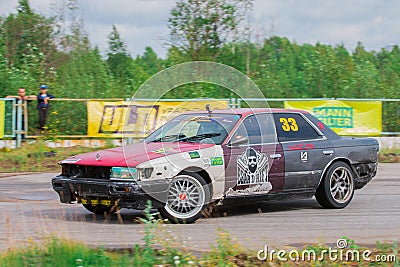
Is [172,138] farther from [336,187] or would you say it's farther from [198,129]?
[336,187]

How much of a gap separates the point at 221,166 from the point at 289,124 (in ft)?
5.51

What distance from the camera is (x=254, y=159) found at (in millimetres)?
9938

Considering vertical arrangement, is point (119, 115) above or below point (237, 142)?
above

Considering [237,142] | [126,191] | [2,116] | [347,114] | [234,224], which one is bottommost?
[234,224]

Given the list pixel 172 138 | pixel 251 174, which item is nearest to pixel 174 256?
pixel 251 174

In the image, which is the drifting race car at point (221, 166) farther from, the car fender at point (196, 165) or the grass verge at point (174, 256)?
the grass verge at point (174, 256)

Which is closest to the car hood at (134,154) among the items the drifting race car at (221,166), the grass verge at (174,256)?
the drifting race car at (221,166)

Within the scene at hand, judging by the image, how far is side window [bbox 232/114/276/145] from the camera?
10.1m

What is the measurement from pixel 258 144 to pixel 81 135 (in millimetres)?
11704

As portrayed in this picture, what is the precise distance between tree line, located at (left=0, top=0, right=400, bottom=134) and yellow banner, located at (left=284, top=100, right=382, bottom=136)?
0.88 m

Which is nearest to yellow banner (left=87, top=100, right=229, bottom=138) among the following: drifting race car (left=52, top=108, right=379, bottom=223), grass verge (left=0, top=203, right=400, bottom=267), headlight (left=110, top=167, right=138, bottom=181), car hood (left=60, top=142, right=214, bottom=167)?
drifting race car (left=52, top=108, right=379, bottom=223)

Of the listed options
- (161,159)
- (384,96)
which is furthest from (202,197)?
(384,96)

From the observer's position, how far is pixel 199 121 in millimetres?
10359

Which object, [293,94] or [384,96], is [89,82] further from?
[384,96]
